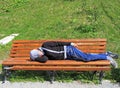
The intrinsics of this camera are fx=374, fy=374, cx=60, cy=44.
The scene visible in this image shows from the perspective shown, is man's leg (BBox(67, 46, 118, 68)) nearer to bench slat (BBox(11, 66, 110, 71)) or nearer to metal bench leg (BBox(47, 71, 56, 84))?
bench slat (BBox(11, 66, 110, 71))

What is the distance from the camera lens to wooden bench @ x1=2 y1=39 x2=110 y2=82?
24.4ft

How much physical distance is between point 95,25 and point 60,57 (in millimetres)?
3738

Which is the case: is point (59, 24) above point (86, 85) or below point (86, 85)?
above

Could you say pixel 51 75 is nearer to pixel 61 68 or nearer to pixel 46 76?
pixel 46 76

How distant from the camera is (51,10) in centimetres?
1354

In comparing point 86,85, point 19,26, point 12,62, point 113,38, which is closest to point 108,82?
point 86,85

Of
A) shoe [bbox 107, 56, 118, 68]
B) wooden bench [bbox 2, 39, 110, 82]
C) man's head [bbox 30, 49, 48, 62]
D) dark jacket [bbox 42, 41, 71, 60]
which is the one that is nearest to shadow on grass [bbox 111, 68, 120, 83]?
shoe [bbox 107, 56, 118, 68]

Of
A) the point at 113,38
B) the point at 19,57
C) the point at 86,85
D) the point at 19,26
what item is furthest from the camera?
the point at 19,26

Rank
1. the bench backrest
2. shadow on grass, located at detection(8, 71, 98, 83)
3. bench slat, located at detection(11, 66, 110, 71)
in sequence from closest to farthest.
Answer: bench slat, located at detection(11, 66, 110, 71)
shadow on grass, located at detection(8, 71, 98, 83)
the bench backrest

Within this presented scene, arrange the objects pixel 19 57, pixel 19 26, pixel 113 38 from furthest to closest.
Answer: pixel 19 26, pixel 113 38, pixel 19 57

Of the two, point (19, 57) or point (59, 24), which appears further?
point (59, 24)

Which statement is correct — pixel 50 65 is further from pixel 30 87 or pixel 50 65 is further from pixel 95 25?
pixel 95 25

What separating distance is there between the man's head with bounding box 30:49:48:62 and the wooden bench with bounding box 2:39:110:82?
0.29ft

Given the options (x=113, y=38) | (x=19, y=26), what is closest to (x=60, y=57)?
(x=113, y=38)
